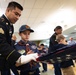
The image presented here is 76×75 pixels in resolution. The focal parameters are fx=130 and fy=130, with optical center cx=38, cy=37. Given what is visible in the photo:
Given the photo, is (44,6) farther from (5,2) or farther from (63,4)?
(5,2)

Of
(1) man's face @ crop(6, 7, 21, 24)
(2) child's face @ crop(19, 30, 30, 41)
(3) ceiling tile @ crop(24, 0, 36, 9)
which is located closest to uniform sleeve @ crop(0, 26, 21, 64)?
(1) man's face @ crop(6, 7, 21, 24)

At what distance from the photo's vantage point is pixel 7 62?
1073 millimetres

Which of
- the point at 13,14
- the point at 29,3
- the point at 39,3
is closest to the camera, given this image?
the point at 13,14

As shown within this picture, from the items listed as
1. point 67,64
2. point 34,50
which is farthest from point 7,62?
point 67,64

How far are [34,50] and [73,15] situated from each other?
6457 millimetres

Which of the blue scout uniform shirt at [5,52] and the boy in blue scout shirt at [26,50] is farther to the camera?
the boy in blue scout shirt at [26,50]

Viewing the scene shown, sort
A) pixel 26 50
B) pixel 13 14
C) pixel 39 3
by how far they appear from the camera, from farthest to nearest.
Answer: pixel 39 3 → pixel 26 50 → pixel 13 14

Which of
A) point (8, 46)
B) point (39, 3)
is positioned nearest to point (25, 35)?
point (8, 46)

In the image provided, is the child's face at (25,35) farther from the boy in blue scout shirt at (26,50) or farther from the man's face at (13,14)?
the man's face at (13,14)

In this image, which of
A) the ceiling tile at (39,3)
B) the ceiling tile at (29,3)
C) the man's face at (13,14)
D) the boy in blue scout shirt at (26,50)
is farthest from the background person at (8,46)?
the ceiling tile at (39,3)

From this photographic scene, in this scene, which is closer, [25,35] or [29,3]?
[25,35]

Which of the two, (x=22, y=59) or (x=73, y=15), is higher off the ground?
(x=73, y=15)

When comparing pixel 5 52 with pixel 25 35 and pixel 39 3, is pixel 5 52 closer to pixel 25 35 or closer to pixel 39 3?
pixel 25 35

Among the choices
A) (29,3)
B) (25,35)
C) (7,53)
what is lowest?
(7,53)
